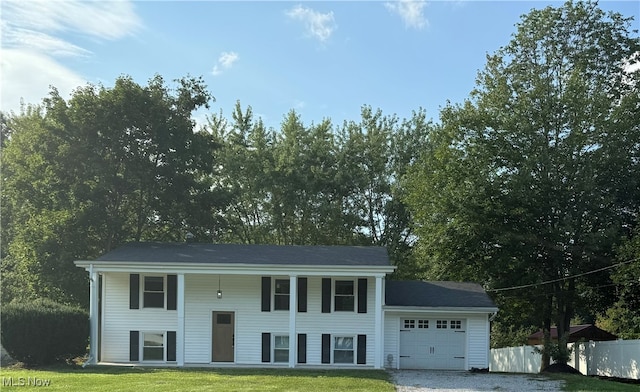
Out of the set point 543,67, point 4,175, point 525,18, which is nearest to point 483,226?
point 543,67

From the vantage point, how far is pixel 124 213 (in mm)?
34531

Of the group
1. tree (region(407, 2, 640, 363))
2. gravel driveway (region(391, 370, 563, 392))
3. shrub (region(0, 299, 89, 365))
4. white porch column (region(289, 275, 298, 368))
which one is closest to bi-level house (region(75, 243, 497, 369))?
white porch column (region(289, 275, 298, 368))

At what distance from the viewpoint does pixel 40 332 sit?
2330 cm

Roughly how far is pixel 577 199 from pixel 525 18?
33.1 feet

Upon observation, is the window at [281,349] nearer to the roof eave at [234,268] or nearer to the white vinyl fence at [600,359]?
the roof eave at [234,268]

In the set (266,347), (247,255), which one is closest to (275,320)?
(266,347)

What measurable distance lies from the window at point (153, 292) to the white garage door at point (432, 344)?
912 centimetres

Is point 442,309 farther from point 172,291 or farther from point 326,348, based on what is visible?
point 172,291

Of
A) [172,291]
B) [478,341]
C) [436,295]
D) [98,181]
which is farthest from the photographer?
[98,181]

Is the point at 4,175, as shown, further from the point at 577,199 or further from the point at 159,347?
the point at 577,199

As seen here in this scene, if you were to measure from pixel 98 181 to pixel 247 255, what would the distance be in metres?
10.0

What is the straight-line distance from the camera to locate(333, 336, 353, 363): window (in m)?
26.2

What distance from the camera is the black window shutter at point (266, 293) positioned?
26.4 metres

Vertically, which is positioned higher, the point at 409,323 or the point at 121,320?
the point at 409,323
